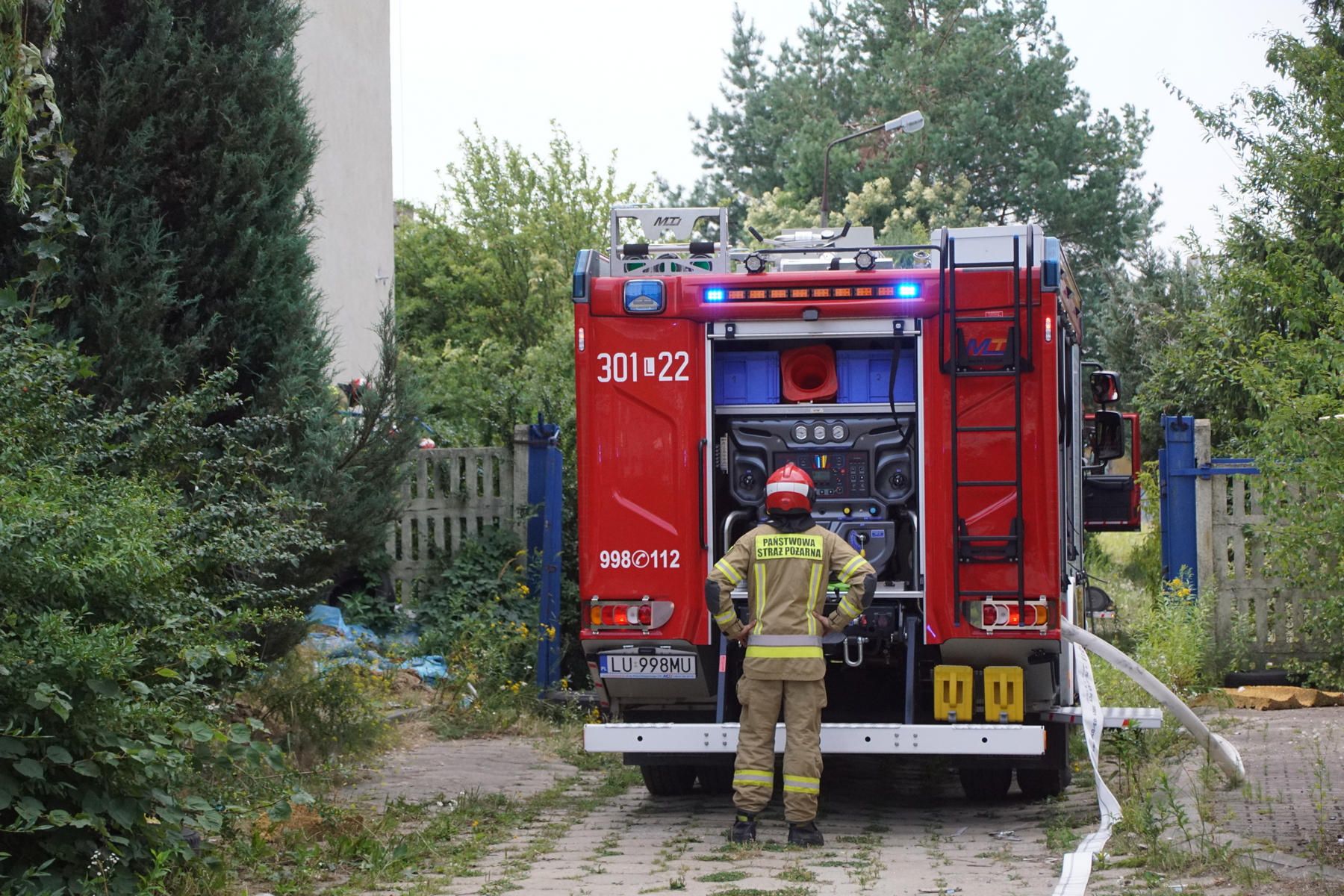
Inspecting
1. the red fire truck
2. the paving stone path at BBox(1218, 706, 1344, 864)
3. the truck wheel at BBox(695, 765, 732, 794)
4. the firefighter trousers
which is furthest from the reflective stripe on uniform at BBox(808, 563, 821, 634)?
the paving stone path at BBox(1218, 706, 1344, 864)

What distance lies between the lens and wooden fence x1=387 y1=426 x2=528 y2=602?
11.6m

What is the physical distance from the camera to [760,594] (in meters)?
6.83

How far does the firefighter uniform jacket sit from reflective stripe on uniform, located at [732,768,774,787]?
1.48ft

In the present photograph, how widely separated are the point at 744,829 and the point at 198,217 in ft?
13.4

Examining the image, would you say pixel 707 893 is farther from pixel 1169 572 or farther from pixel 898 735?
pixel 1169 572

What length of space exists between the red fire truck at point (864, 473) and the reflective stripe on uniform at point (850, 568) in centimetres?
41

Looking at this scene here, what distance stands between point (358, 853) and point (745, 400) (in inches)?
119

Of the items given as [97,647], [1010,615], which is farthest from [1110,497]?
[97,647]

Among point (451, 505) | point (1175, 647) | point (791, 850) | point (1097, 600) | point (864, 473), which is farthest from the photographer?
point (451, 505)

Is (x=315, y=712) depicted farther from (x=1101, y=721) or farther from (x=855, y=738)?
(x=1101, y=721)

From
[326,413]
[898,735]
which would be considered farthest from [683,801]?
A: [326,413]

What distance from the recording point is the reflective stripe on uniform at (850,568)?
6660 millimetres

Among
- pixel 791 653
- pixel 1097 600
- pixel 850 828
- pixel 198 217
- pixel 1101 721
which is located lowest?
pixel 850 828

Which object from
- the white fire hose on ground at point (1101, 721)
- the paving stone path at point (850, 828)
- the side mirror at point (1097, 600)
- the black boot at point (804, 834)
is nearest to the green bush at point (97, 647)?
the paving stone path at point (850, 828)
